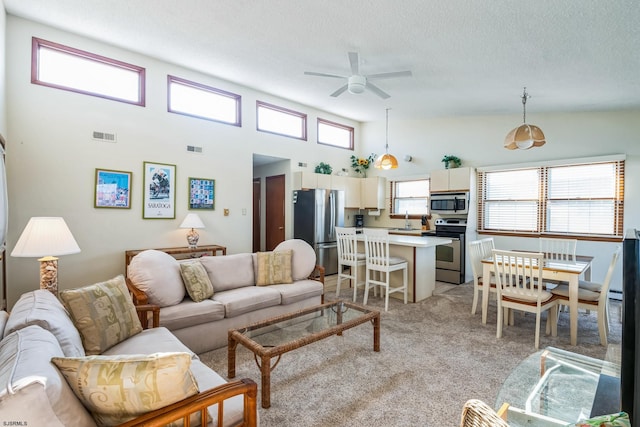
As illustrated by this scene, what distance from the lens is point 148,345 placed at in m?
2.00

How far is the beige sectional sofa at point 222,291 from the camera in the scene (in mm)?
2738

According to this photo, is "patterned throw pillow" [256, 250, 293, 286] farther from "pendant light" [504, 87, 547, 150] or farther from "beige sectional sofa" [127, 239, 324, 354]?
"pendant light" [504, 87, 547, 150]

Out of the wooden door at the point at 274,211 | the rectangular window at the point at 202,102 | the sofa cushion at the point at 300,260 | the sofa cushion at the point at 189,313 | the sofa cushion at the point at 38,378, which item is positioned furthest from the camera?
the wooden door at the point at 274,211

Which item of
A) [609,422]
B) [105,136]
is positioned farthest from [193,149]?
[609,422]

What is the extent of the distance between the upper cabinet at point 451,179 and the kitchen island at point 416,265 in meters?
1.52

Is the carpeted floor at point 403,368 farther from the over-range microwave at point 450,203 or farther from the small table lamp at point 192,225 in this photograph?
the over-range microwave at point 450,203

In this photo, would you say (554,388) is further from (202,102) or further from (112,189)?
(202,102)

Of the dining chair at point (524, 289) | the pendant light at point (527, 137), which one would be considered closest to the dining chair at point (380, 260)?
the dining chair at point (524, 289)

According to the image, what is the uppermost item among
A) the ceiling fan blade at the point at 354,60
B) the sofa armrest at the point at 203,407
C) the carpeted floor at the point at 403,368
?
the ceiling fan blade at the point at 354,60

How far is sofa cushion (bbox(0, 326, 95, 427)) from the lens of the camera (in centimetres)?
90

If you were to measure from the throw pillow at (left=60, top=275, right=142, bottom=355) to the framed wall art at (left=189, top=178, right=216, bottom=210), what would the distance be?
2684 mm

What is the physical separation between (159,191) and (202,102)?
160 cm

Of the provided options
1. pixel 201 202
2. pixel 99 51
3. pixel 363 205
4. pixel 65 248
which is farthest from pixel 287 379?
pixel 363 205

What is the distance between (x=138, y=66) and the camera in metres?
4.24
